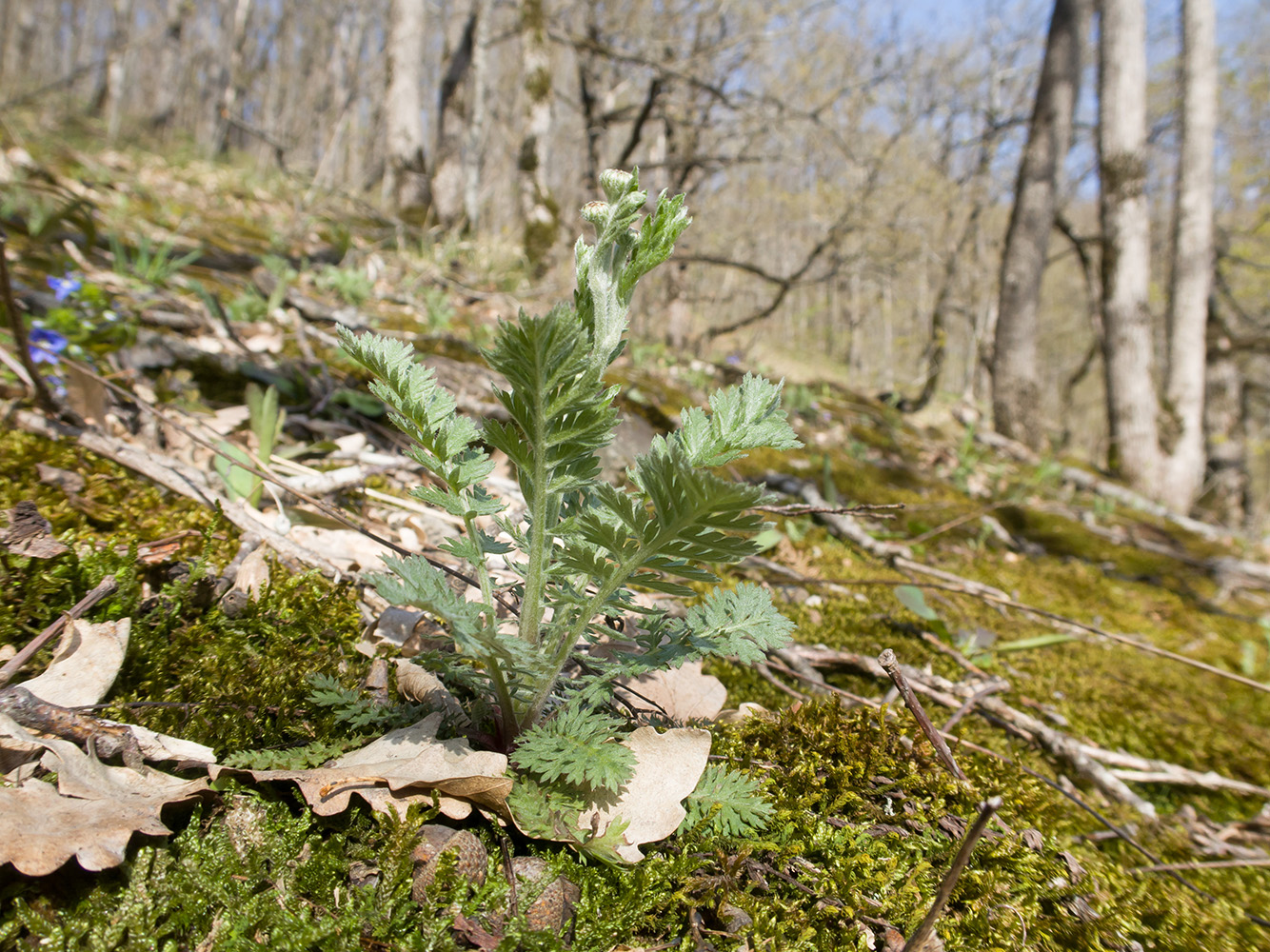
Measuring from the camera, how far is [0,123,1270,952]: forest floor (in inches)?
33.1

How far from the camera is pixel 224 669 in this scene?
1.14m

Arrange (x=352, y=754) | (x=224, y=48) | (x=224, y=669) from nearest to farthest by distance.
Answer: (x=352, y=754), (x=224, y=669), (x=224, y=48)

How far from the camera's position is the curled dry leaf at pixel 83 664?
1.02m

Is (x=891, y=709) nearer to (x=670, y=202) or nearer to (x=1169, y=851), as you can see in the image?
(x=1169, y=851)

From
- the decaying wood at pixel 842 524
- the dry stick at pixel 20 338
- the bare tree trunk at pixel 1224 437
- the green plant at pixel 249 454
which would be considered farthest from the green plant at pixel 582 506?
the bare tree trunk at pixel 1224 437

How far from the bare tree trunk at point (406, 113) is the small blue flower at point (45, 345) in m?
6.46

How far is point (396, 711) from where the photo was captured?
107 centimetres

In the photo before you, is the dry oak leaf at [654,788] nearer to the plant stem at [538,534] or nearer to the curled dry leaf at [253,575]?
the plant stem at [538,534]

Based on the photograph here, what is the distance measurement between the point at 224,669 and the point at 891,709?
135 centimetres

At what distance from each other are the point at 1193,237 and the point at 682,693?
9607 mm

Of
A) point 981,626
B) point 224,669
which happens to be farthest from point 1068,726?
point 224,669

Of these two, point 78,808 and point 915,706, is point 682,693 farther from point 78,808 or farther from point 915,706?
point 78,808

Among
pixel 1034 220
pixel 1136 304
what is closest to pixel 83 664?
pixel 1136 304

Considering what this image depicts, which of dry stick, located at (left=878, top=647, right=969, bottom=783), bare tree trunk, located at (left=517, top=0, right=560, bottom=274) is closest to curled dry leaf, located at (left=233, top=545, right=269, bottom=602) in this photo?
dry stick, located at (left=878, top=647, right=969, bottom=783)
